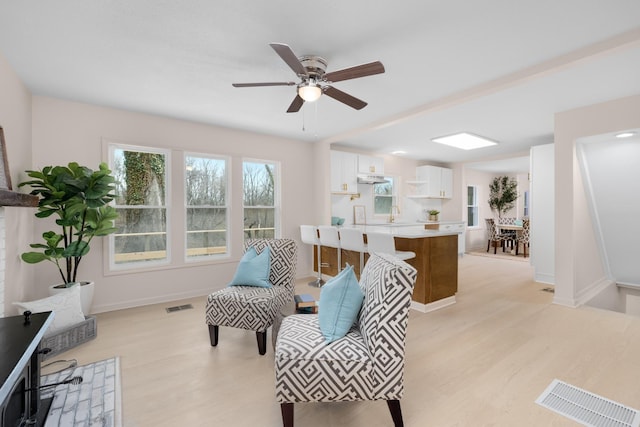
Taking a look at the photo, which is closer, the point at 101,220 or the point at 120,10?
the point at 120,10

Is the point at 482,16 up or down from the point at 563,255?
up

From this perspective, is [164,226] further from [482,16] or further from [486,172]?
[486,172]

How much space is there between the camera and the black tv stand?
3.97 feet

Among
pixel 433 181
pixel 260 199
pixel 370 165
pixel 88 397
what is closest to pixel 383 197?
pixel 370 165

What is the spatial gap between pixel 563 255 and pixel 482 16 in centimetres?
325

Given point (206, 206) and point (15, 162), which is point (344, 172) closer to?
A: point (206, 206)

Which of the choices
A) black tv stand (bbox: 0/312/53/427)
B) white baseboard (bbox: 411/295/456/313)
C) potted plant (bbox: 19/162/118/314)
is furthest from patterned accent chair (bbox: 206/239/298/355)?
white baseboard (bbox: 411/295/456/313)

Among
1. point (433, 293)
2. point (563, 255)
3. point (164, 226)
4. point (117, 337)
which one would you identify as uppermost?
point (164, 226)

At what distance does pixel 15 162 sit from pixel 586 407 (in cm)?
493

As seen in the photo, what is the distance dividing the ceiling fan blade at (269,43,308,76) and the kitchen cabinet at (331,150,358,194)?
126 inches

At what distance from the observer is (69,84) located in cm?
295

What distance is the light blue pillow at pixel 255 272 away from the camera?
9.29ft

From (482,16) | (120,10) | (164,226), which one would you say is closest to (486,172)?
(482,16)

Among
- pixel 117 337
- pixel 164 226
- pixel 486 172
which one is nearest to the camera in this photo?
pixel 117 337
